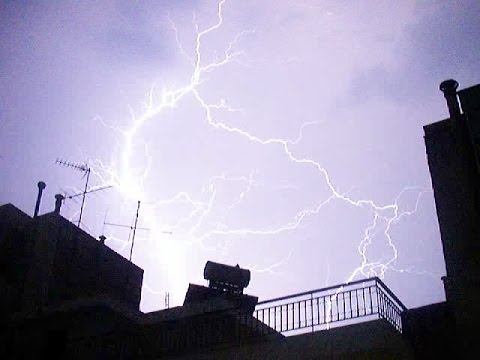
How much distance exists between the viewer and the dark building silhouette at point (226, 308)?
37.1ft

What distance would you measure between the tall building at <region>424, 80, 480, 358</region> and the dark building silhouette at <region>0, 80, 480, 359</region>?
2 cm

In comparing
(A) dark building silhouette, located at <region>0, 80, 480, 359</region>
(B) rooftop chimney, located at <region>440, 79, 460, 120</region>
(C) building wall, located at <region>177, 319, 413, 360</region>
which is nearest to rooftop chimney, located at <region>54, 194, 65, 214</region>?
(A) dark building silhouette, located at <region>0, 80, 480, 359</region>

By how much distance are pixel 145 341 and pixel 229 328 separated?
2.39m

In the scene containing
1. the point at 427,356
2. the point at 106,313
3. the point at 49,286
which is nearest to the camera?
the point at 427,356

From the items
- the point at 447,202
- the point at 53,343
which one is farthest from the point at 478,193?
the point at 53,343

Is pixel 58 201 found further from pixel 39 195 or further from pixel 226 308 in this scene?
pixel 226 308

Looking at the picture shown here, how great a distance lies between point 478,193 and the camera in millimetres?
12086

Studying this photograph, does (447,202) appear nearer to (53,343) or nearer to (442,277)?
(442,277)

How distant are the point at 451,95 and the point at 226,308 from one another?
8.49 metres

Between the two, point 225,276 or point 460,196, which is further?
point 225,276

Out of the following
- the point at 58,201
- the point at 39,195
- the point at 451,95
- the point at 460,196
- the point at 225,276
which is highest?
the point at 39,195

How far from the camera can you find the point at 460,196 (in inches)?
485

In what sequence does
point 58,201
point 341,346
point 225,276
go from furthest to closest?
point 58,201 < point 225,276 < point 341,346

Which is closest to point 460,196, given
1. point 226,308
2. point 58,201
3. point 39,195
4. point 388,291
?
point 388,291
